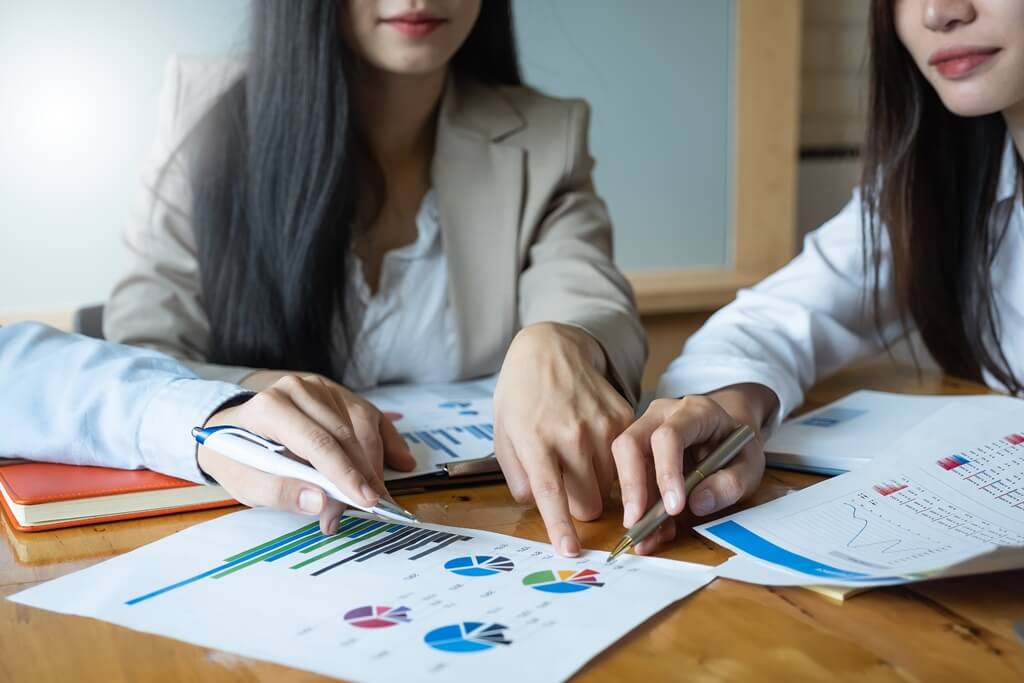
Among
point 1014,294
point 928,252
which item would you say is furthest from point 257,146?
point 1014,294

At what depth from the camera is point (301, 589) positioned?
24.5 inches

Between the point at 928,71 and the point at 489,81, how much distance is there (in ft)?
2.15

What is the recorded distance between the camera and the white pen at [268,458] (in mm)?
698

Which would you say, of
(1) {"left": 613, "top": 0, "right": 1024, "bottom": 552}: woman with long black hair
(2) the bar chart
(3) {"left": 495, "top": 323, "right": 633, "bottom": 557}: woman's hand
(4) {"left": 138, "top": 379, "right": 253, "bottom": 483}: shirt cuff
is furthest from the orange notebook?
(1) {"left": 613, "top": 0, "right": 1024, "bottom": 552}: woman with long black hair

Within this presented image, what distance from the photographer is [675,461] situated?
0.72 metres

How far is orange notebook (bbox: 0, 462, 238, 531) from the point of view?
0.77 metres

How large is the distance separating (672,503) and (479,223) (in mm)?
779

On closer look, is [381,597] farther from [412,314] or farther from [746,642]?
[412,314]

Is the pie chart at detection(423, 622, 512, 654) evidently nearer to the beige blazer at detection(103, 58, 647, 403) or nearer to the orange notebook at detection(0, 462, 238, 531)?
the orange notebook at detection(0, 462, 238, 531)

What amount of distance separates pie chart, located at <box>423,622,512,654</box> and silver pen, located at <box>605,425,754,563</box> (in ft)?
0.42

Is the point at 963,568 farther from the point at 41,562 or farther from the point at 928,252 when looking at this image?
the point at 928,252

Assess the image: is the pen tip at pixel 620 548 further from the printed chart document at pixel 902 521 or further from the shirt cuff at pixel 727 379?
the shirt cuff at pixel 727 379

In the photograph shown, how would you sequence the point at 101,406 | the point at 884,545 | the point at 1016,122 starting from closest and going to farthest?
1. the point at 884,545
2. the point at 101,406
3. the point at 1016,122

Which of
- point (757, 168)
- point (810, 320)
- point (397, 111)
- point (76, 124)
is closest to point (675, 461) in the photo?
point (810, 320)
